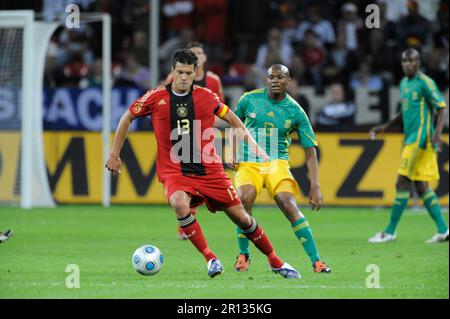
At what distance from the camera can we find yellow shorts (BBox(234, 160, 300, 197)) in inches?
393

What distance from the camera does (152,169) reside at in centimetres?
1767

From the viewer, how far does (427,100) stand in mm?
13203

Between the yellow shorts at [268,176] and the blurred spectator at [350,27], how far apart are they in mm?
10638

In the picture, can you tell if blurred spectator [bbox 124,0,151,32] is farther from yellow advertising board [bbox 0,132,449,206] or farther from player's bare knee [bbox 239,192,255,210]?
player's bare knee [bbox 239,192,255,210]

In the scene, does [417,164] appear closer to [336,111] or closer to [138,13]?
[336,111]

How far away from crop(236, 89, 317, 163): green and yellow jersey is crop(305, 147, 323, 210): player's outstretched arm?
0.44 ft

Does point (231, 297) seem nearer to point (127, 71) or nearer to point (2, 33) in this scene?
point (2, 33)

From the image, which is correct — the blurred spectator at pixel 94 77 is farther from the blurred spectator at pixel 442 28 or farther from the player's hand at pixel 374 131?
the player's hand at pixel 374 131

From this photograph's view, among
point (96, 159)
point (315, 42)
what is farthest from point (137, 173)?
point (315, 42)

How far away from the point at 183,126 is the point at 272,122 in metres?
1.10

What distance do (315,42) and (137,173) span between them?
477 cm

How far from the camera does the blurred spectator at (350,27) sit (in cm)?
2047

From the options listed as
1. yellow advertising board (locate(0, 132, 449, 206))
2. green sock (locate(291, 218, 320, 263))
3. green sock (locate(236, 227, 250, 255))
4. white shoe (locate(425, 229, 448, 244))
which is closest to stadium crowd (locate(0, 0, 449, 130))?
yellow advertising board (locate(0, 132, 449, 206))

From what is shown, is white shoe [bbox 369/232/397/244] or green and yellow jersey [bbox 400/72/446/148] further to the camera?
green and yellow jersey [bbox 400/72/446/148]
